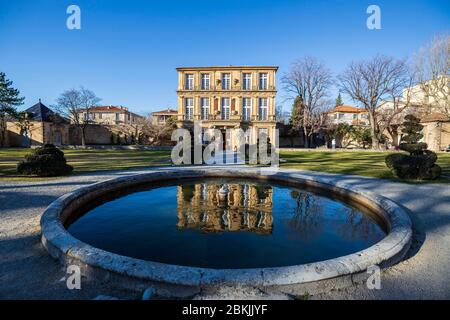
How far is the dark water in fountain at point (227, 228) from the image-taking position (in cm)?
494

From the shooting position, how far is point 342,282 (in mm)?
3445

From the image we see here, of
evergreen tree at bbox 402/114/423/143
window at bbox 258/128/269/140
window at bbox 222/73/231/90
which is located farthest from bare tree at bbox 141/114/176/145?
evergreen tree at bbox 402/114/423/143

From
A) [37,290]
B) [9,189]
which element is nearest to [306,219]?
[37,290]

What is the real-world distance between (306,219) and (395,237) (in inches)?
108

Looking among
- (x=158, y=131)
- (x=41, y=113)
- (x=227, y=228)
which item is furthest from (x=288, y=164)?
(x=41, y=113)

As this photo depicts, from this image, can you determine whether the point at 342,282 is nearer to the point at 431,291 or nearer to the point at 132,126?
the point at 431,291

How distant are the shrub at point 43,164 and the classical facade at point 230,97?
2377 cm

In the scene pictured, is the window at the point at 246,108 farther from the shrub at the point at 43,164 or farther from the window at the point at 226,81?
the shrub at the point at 43,164

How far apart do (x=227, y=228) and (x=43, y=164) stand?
33.4ft

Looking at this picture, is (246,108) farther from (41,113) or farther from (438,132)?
(41,113)

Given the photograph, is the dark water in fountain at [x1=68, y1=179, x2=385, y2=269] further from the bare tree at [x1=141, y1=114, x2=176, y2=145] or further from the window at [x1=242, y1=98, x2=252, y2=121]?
the bare tree at [x1=141, y1=114, x2=176, y2=145]

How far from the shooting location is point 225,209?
317 inches

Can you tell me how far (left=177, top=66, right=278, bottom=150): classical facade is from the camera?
116 ft

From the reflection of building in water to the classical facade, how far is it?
24522mm
